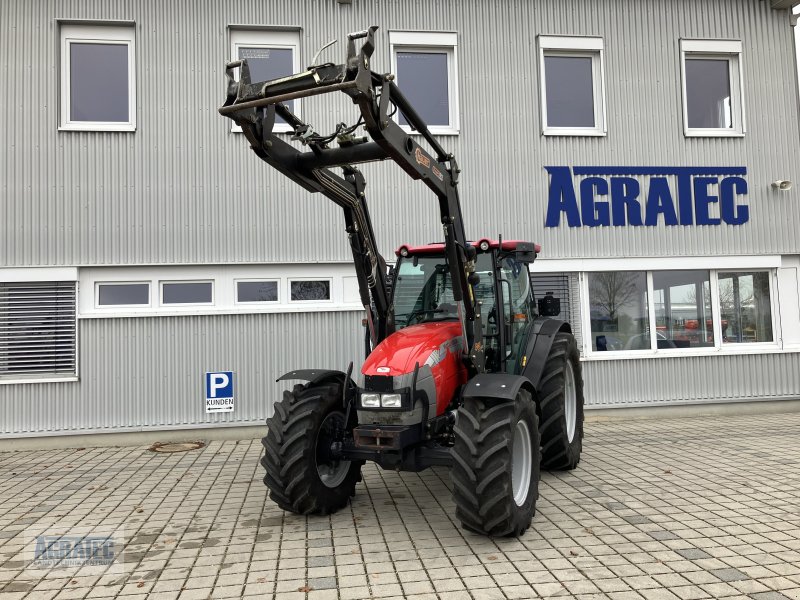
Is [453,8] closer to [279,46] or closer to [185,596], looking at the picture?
[279,46]

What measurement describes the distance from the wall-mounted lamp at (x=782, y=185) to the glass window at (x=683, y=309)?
1.80 metres

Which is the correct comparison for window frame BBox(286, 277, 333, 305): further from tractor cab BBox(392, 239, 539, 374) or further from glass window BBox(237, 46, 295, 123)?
tractor cab BBox(392, 239, 539, 374)

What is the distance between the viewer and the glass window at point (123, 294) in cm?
820

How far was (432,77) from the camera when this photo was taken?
9195mm

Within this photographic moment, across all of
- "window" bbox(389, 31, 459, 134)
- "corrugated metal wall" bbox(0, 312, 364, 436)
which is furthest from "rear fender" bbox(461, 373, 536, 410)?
"window" bbox(389, 31, 459, 134)

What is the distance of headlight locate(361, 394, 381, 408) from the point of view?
171 inches

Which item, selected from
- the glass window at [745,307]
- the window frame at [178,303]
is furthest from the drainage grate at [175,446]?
the glass window at [745,307]

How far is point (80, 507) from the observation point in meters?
5.30

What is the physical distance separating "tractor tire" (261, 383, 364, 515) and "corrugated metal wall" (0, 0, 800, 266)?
406 cm

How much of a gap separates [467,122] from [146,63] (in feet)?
15.8

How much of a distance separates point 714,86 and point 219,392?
943 centimetres

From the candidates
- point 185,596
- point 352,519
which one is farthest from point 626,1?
point 185,596

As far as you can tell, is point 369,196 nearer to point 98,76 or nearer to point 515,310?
point 515,310

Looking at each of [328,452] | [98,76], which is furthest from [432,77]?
[328,452]
